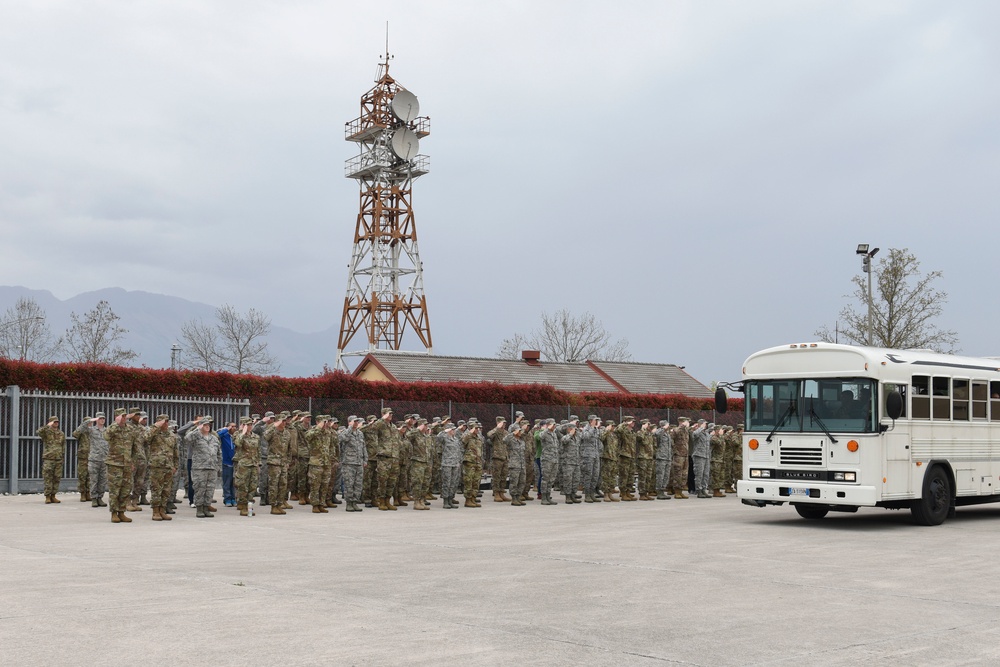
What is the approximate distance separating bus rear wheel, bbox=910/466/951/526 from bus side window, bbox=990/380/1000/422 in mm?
1811

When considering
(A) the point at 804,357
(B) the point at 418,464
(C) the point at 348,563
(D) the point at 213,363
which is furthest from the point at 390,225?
(C) the point at 348,563

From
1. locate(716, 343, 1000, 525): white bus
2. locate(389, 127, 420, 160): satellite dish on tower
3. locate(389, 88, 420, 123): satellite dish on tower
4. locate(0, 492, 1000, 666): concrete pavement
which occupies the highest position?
locate(389, 88, 420, 123): satellite dish on tower

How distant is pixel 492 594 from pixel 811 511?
418 inches

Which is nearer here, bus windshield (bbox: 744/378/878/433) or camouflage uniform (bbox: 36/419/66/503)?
bus windshield (bbox: 744/378/878/433)

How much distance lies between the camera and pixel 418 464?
69.2 ft

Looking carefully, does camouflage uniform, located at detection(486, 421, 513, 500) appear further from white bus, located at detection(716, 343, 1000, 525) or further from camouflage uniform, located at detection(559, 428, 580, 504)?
white bus, located at detection(716, 343, 1000, 525)

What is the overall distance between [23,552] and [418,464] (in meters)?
9.31

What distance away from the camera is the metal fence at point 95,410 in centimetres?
2327

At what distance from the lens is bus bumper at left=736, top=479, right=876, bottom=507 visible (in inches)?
639

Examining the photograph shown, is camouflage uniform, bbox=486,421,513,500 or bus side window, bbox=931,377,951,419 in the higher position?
bus side window, bbox=931,377,951,419

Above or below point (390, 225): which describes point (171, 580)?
below

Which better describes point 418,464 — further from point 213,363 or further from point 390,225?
point 213,363

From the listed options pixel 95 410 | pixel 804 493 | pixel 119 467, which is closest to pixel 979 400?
pixel 804 493

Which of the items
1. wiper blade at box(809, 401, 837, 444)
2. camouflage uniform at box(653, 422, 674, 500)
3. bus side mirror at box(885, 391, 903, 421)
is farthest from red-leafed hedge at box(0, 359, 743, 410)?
bus side mirror at box(885, 391, 903, 421)
